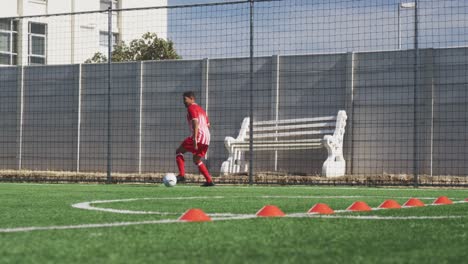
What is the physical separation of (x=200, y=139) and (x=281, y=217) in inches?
327

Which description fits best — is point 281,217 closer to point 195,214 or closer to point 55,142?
point 195,214

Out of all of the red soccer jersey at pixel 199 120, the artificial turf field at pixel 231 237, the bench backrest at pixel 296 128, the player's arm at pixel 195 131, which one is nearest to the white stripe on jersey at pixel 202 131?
the red soccer jersey at pixel 199 120

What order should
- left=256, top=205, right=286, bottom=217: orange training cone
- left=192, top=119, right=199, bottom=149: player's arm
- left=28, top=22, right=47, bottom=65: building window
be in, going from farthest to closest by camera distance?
left=28, top=22, right=47, bottom=65: building window, left=192, top=119, right=199, bottom=149: player's arm, left=256, top=205, right=286, bottom=217: orange training cone

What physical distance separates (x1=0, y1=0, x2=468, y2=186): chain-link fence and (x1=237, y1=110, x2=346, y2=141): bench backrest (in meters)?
0.04

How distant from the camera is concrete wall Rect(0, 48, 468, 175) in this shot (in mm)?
16375

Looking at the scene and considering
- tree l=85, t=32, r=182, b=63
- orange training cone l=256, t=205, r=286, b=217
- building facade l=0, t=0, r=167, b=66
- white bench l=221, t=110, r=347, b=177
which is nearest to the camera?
orange training cone l=256, t=205, r=286, b=217

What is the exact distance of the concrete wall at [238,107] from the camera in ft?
53.7

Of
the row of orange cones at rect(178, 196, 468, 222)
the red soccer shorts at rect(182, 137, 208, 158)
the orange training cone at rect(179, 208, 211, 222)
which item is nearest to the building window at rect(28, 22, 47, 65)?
the red soccer shorts at rect(182, 137, 208, 158)

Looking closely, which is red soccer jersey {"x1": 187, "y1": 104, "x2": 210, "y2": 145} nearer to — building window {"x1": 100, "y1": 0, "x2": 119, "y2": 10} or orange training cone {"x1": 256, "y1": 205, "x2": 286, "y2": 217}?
orange training cone {"x1": 256, "y1": 205, "x2": 286, "y2": 217}

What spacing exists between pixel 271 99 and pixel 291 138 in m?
0.94

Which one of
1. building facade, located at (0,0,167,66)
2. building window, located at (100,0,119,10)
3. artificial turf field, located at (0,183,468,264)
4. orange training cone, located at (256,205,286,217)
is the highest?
building window, located at (100,0,119,10)

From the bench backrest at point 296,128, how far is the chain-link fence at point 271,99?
0.13 ft

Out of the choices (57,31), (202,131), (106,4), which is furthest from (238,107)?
(106,4)

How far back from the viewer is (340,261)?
367cm
